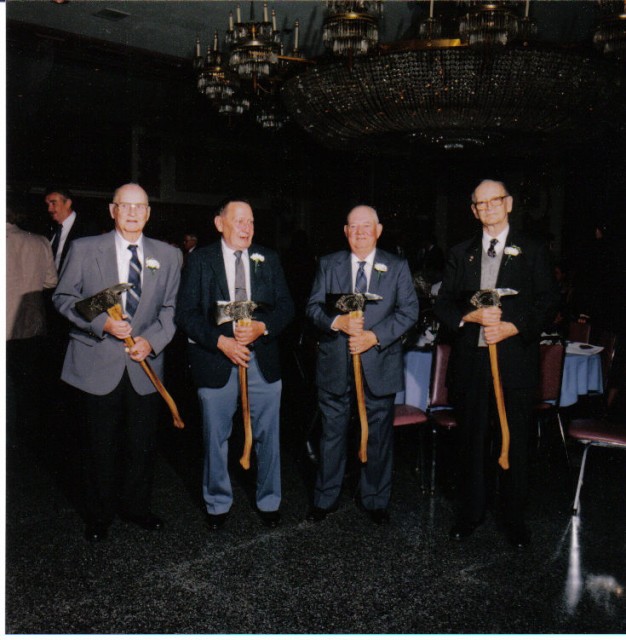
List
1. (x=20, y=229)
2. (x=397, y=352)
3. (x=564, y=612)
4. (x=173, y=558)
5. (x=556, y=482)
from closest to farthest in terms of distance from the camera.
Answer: (x=564, y=612) → (x=173, y=558) → (x=397, y=352) → (x=556, y=482) → (x=20, y=229)

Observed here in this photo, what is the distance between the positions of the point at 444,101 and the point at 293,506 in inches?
104

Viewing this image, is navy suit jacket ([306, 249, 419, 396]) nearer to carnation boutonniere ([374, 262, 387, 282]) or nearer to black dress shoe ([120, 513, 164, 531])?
carnation boutonniere ([374, 262, 387, 282])

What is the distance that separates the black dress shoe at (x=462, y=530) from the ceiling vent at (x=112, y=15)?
4951 mm

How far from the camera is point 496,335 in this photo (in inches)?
129

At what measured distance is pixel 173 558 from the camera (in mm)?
3275

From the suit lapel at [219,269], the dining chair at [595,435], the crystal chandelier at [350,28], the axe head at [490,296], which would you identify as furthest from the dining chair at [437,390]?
the crystal chandelier at [350,28]

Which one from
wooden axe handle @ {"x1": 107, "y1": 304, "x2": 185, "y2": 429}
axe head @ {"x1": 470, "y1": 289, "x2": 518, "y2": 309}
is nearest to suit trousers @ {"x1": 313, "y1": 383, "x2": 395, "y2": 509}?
axe head @ {"x1": 470, "y1": 289, "x2": 518, "y2": 309}

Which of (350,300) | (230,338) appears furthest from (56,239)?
(350,300)

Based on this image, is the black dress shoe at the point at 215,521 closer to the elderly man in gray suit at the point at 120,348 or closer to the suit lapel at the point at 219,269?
the elderly man in gray suit at the point at 120,348

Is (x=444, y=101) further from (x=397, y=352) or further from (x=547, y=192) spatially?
(x=547, y=192)

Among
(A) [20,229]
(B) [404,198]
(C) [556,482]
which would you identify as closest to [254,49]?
(A) [20,229]

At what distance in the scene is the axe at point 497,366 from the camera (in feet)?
10.7

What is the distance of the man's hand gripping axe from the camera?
3.41 meters

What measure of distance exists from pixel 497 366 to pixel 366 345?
66 centimetres
